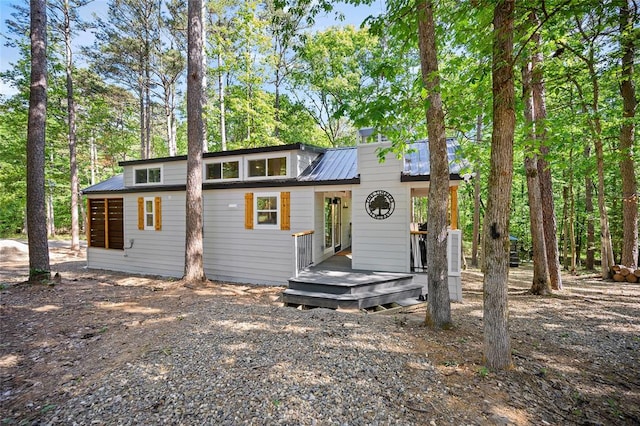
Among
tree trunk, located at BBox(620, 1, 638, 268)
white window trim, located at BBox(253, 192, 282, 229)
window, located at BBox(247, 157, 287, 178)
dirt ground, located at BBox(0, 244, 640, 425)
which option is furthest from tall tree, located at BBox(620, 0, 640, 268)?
white window trim, located at BBox(253, 192, 282, 229)

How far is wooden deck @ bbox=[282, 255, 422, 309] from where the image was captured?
5688 mm

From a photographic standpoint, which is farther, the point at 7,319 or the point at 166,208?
the point at 166,208

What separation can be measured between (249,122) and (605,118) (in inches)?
506

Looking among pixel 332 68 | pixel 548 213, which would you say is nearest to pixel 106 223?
pixel 332 68

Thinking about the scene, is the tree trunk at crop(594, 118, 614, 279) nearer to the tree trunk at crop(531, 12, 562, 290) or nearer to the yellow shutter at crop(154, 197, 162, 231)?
the tree trunk at crop(531, 12, 562, 290)

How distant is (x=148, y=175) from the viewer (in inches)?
406

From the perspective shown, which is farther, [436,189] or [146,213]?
[146,213]

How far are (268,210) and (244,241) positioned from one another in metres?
1.22

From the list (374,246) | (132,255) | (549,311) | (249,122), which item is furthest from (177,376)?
(249,122)

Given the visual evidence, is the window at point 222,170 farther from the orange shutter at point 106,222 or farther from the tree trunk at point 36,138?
the orange shutter at point 106,222

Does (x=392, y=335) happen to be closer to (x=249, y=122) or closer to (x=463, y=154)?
(x=463, y=154)

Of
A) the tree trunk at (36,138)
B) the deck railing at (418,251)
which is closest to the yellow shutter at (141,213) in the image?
the tree trunk at (36,138)

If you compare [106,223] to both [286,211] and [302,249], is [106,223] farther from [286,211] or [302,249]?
[302,249]

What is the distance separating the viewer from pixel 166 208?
9.79m
